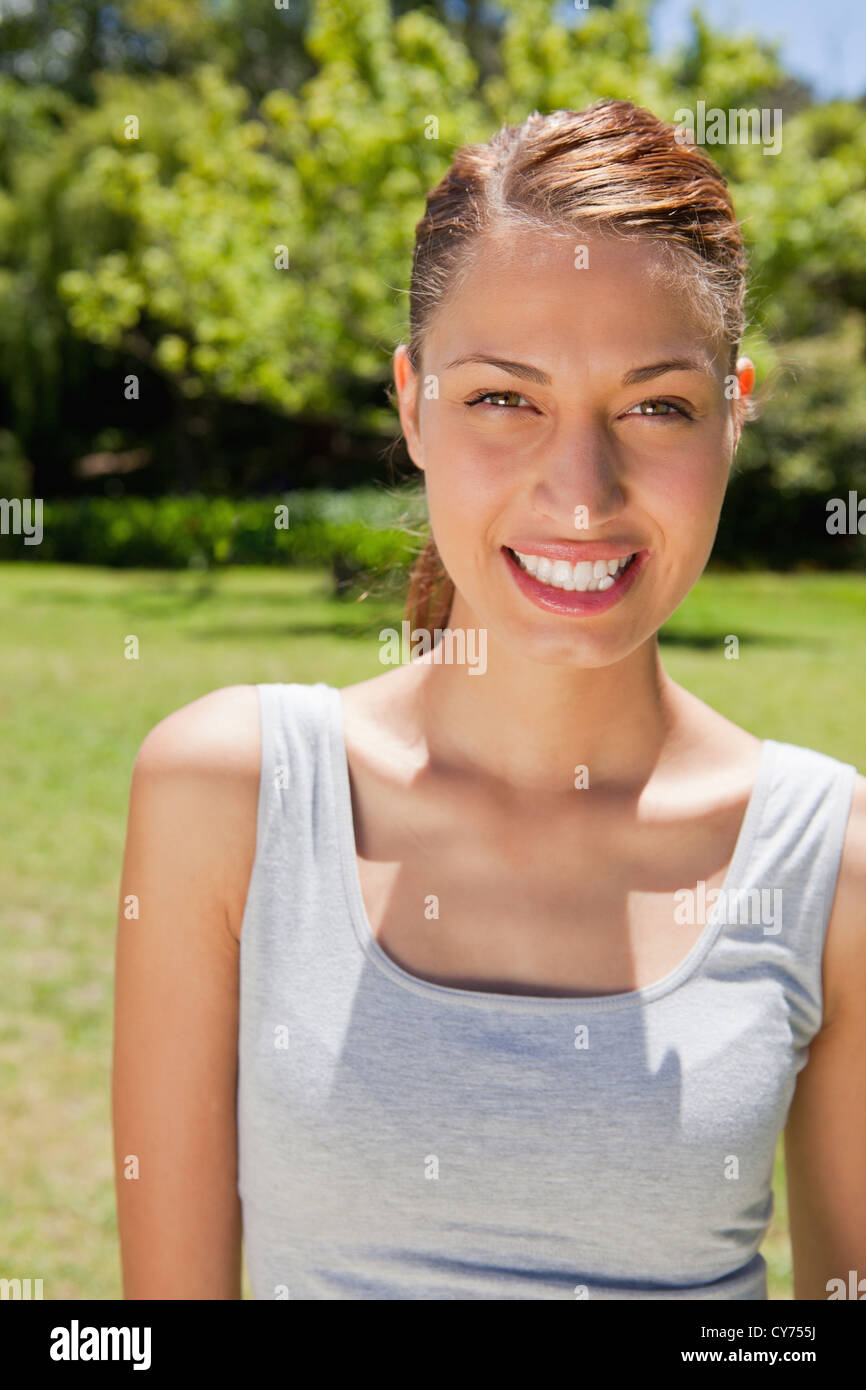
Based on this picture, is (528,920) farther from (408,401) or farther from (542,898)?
(408,401)

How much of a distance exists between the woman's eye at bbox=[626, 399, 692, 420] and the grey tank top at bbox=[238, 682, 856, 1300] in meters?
0.56

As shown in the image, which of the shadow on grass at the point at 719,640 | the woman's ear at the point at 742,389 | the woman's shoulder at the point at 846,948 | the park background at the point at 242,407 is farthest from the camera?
the shadow on grass at the point at 719,640

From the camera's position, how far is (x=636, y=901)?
5.71ft

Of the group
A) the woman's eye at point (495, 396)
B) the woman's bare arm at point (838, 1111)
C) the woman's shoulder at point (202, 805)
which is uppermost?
the woman's eye at point (495, 396)

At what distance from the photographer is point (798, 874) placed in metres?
1.67

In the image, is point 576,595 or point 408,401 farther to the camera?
point 408,401

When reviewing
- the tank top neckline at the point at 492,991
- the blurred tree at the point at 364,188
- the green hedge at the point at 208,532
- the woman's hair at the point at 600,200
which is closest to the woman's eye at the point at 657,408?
the woman's hair at the point at 600,200

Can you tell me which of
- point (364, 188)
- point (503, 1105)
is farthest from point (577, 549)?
point (364, 188)

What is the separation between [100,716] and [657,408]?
28.8 feet

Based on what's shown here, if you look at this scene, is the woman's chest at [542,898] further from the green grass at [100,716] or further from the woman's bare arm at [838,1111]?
the green grass at [100,716]

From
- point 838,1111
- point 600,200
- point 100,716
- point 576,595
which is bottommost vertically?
point 838,1111

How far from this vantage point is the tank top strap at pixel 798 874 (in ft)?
5.38

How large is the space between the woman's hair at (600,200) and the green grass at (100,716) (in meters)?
0.75

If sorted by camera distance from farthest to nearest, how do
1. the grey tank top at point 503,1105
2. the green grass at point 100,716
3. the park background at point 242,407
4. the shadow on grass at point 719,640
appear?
the shadow on grass at point 719,640, the park background at point 242,407, the green grass at point 100,716, the grey tank top at point 503,1105
